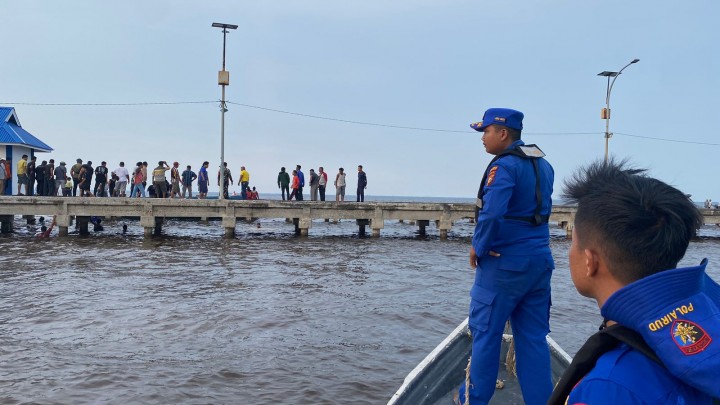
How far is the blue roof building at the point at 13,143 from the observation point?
28.9 metres

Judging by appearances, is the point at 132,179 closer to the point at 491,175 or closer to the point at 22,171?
the point at 22,171

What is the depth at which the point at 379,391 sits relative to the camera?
219 inches

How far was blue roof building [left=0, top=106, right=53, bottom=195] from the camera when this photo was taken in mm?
28875

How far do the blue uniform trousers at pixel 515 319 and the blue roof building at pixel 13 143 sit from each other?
2969 cm

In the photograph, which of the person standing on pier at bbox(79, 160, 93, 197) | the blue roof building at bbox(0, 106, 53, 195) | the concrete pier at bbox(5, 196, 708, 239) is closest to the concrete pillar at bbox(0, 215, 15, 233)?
the concrete pier at bbox(5, 196, 708, 239)

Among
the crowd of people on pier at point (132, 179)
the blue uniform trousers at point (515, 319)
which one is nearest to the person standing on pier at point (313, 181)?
the crowd of people on pier at point (132, 179)

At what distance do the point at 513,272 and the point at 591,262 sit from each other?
2035 mm

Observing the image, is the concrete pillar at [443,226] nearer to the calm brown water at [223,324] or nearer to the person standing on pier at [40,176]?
the calm brown water at [223,324]

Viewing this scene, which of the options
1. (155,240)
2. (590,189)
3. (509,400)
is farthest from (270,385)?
(155,240)

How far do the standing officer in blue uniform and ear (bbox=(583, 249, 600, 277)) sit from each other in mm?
1963

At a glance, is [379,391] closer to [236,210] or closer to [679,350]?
[679,350]

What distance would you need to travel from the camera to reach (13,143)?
2866cm

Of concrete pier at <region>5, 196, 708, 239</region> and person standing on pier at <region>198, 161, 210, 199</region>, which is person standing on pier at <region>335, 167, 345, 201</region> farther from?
person standing on pier at <region>198, 161, 210, 199</region>

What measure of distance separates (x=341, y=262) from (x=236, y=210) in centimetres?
806
